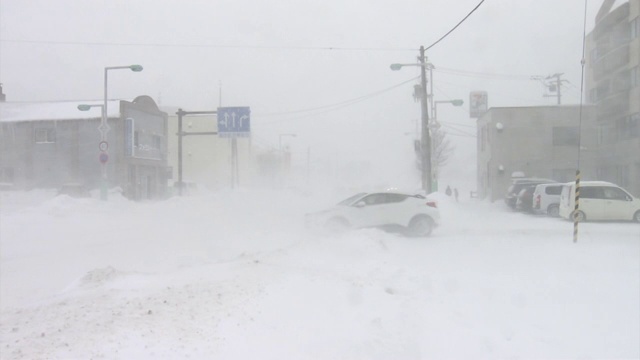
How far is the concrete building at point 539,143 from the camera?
132ft

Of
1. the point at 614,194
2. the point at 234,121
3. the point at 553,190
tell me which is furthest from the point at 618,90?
the point at 234,121

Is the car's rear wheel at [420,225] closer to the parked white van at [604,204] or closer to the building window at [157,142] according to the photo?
the parked white van at [604,204]

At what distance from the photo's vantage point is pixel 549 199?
2606 cm

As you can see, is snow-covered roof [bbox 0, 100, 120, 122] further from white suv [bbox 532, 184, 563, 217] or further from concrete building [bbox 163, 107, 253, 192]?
white suv [bbox 532, 184, 563, 217]

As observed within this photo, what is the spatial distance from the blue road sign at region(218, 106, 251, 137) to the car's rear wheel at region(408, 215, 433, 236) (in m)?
16.6

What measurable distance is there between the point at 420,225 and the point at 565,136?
26360mm

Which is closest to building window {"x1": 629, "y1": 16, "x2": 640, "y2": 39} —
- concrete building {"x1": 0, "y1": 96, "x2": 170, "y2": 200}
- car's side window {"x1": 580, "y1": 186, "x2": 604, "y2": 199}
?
car's side window {"x1": 580, "y1": 186, "x2": 604, "y2": 199}

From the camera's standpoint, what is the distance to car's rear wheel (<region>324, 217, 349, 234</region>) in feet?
56.1

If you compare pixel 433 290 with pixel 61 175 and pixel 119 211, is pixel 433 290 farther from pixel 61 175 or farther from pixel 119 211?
pixel 61 175

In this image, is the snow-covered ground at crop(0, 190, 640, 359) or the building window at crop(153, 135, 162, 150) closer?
the snow-covered ground at crop(0, 190, 640, 359)

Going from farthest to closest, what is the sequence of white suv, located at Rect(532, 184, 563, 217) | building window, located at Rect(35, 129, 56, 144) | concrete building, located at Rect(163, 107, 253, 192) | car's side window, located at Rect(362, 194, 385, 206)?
concrete building, located at Rect(163, 107, 253, 192) → building window, located at Rect(35, 129, 56, 144) → white suv, located at Rect(532, 184, 563, 217) → car's side window, located at Rect(362, 194, 385, 206)

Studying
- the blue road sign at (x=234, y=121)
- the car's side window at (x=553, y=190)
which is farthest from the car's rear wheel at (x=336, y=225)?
the blue road sign at (x=234, y=121)

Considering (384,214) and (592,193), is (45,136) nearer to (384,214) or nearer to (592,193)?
(384,214)

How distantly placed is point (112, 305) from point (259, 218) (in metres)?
17.5
